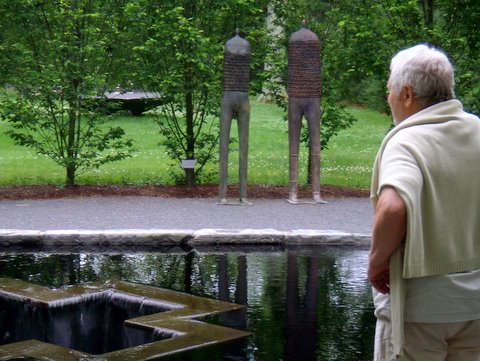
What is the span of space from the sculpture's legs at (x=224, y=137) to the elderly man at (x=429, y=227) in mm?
8721

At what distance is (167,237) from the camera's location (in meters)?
9.62

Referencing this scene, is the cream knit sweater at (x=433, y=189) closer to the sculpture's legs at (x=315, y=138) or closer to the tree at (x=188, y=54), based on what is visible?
the sculpture's legs at (x=315, y=138)

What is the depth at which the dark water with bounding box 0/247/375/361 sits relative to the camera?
612 centimetres

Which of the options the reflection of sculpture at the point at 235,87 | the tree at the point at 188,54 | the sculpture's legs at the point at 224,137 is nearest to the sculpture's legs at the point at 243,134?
the reflection of sculpture at the point at 235,87

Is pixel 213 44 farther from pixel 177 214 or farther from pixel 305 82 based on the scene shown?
pixel 177 214

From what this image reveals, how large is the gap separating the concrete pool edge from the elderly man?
19.9ft

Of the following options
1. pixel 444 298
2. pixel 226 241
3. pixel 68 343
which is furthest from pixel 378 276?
pixel 226 241

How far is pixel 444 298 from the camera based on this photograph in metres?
3.48

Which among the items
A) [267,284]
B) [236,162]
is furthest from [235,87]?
[236,162]

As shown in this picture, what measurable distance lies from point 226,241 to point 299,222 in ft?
4.81

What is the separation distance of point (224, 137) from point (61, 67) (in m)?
2.66

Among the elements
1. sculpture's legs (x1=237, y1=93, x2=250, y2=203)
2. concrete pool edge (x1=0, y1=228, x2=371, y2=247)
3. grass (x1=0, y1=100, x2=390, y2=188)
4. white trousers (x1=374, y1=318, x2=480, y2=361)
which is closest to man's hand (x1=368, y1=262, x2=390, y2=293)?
white trousers (x1=374, y1=318, x2=480, y2=361)

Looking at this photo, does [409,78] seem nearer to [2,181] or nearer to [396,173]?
[396,173]

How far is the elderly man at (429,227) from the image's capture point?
3428 millimetres
